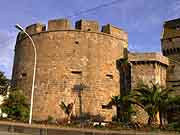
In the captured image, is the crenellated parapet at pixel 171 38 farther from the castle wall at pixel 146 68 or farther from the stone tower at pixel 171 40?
the castle wall at pixel 146 68

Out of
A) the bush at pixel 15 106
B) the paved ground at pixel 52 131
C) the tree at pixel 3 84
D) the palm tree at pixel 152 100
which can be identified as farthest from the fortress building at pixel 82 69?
the paved ground at pixel 52 131

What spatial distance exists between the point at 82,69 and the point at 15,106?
5604 mm

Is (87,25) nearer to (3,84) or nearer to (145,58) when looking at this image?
(145,58)

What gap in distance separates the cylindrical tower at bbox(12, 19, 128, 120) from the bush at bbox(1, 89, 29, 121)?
5.76 feet

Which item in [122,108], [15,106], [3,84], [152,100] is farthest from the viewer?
[3,84]

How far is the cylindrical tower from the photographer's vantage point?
76.3 ft

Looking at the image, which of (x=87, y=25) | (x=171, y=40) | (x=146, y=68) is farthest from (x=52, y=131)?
(x=171, y=40)

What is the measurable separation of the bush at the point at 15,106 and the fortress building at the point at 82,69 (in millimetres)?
1744

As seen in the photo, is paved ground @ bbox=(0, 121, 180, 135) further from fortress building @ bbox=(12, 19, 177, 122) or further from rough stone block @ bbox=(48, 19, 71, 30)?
rough stone block @ bbox=(48, 19, 71, 30)

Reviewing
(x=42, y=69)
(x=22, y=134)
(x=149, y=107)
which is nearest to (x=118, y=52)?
(x=42, y=69)

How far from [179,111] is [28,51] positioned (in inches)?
495

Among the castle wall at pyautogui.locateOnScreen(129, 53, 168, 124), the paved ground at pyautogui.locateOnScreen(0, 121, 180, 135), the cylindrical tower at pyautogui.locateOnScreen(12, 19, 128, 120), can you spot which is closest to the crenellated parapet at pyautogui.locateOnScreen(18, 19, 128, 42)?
the cylindrical tower at pyautogui.locateOnScreen(12, 19, 128, 120)

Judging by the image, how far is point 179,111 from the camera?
22.0m

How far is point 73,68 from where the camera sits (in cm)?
2366
